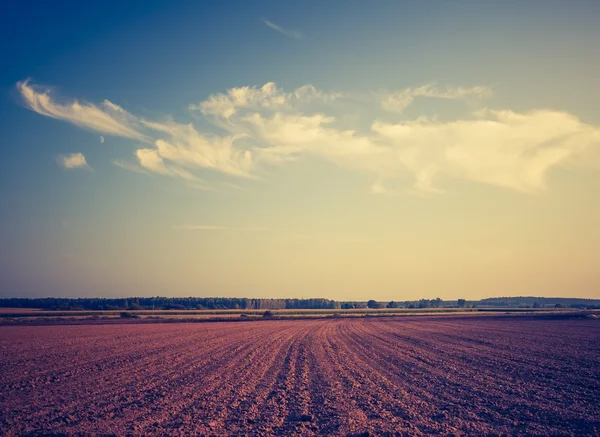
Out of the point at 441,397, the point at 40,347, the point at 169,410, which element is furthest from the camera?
the point at 40,347

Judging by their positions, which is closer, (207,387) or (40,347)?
(207,387)

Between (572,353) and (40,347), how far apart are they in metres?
30.0

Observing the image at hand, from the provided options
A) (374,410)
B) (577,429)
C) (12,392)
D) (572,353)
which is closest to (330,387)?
(374,410)

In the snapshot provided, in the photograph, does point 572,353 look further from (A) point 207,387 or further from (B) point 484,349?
(A) point 207,387

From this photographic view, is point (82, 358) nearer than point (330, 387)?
No

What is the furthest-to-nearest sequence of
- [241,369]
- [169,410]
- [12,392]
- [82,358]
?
1. [82,358]
2. [241,369]
3. [12,392]
4. [169,410]

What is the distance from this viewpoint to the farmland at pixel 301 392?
400 inches

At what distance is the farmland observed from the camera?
10.2 metres

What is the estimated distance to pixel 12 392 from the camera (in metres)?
14.0

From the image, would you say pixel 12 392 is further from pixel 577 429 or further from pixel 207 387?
pixel 577 429

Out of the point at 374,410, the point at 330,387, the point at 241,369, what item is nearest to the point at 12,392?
the point at 241,369

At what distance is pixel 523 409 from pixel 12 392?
14.4 m

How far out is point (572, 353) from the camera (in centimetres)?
2373

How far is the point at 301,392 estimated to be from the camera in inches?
544
